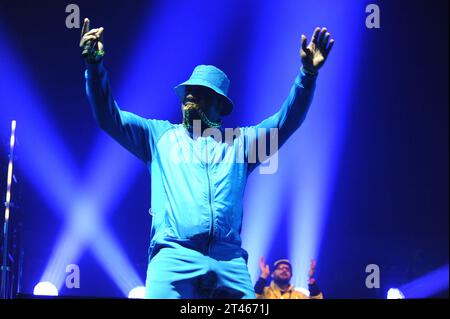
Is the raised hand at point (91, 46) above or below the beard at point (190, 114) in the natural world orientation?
above

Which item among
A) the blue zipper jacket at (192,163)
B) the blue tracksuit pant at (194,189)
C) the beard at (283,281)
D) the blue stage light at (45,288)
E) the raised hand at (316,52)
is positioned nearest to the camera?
the blue tracksuit pant at (194,189)

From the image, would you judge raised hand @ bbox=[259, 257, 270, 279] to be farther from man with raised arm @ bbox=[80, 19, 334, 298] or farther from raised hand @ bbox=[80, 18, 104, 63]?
raised hand @ bbox=[80, 18, 104, 63]

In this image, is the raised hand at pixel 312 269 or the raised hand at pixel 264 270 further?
the raised hand at pixel 312 269

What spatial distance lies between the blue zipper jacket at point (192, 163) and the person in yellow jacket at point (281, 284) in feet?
13.7

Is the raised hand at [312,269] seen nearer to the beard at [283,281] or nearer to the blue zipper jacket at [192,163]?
the beard at [283,281]

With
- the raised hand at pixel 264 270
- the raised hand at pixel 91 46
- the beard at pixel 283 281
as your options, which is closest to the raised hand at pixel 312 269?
the beard at pixel 283 281

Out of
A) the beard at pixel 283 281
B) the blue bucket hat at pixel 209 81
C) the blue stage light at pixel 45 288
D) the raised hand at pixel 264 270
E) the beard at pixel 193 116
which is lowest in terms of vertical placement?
the blue stage light at pixel 45 288

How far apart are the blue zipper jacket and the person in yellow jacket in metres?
4.16

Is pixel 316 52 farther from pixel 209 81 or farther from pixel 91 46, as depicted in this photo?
pixel 91 46

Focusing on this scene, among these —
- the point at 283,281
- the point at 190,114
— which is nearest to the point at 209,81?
the point at 190,114

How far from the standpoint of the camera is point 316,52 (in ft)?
13.3

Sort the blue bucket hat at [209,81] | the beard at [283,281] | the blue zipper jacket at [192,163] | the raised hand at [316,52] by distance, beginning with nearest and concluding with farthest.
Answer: the blue zipper jacket at [192,163] → the raised hand at [316,52] → the blue bucket hat at [209,81] → the beard at [283,281]

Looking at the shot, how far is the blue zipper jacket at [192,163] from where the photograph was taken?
3.75 metres

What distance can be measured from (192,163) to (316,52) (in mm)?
816
